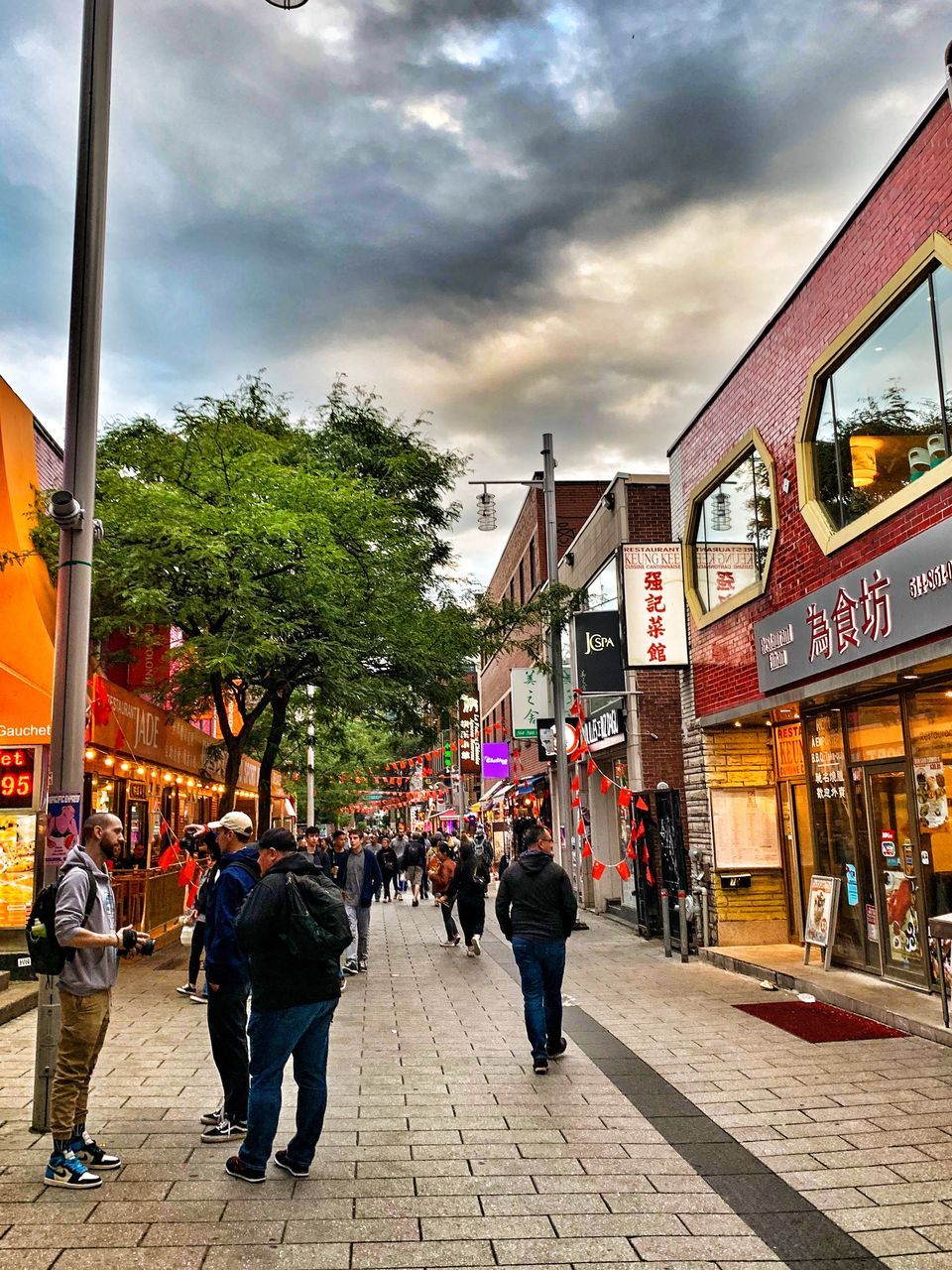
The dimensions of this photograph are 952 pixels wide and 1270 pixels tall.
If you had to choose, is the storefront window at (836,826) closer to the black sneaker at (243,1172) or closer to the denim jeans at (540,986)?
the denim jeans at (540,986)

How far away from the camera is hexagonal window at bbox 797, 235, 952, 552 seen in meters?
8.55

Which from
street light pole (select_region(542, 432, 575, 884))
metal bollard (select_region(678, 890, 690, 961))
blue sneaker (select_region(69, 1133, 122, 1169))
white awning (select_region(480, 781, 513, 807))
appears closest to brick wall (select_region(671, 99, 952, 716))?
metal bollard (select_region(678, 890, 690, 961))

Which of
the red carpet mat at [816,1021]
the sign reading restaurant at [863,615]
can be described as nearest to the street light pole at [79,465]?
the red carpet mat at [816,1021]

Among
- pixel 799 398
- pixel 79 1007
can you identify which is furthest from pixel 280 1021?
pixel 799 398

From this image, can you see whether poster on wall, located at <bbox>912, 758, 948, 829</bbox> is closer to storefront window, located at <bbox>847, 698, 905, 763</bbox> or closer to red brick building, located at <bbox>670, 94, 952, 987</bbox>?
red brick building, located at <bbox>670, 94, 952, 987</bbox>

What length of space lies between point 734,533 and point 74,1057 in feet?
34.7

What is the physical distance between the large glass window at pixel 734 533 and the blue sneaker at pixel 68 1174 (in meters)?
9.66

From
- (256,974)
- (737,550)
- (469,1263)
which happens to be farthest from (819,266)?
(469,1263)

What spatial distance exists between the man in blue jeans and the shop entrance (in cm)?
415

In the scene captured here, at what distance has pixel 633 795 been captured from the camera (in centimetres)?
1720

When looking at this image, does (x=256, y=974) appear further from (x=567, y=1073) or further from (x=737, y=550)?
(x=737, y=550)

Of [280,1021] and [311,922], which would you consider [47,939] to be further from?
[311,922]

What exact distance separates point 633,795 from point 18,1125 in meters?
12.5

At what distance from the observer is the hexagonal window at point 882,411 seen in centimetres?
855
